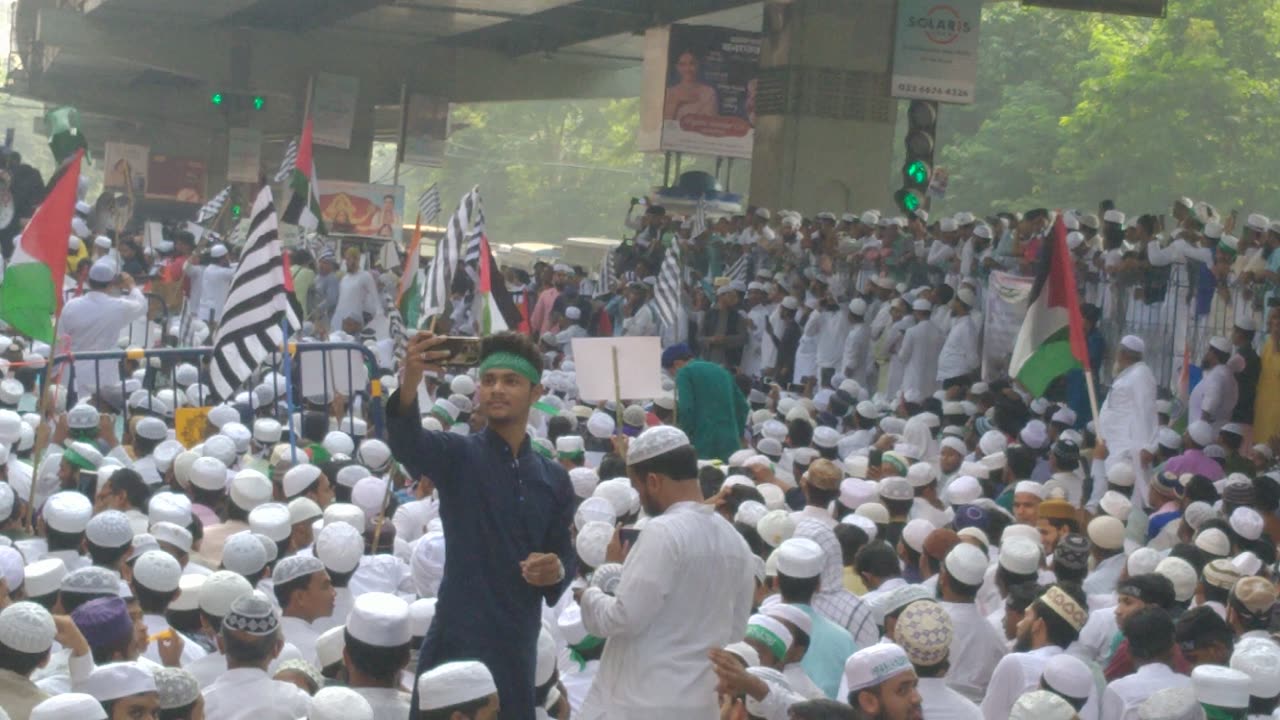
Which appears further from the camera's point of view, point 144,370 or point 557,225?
point 557,225

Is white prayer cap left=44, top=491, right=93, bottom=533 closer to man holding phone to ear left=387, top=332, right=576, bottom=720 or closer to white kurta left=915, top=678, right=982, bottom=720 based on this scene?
man holding phone to ear left=387, top=332, right=576, bottom=720

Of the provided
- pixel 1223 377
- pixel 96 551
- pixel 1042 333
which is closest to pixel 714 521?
pixel 96 551

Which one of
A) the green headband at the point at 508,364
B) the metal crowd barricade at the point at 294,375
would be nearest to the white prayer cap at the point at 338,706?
the green headband at the point at 508,364

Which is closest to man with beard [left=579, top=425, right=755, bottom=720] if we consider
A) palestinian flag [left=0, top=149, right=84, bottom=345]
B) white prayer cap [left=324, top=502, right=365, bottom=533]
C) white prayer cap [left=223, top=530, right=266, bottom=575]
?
white prayer cap [left=223, top=530, right=266, bottom=575]

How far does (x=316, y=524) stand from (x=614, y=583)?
125 inches

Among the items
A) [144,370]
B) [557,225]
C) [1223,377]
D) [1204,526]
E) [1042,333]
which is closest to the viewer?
[1204,526]

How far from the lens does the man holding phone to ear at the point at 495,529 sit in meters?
4.74

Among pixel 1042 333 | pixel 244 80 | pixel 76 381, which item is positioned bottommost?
pixel 76 381

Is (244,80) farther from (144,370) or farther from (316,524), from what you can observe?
(316,524)

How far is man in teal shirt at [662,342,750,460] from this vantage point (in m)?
12.1

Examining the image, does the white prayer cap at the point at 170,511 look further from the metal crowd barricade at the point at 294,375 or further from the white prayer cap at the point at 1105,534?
the white prayer cap at the point at 1105,534

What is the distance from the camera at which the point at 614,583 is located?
500 cm

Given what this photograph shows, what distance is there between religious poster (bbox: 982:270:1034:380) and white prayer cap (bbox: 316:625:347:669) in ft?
33.5

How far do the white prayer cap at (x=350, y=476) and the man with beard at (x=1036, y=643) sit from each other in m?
3.90
